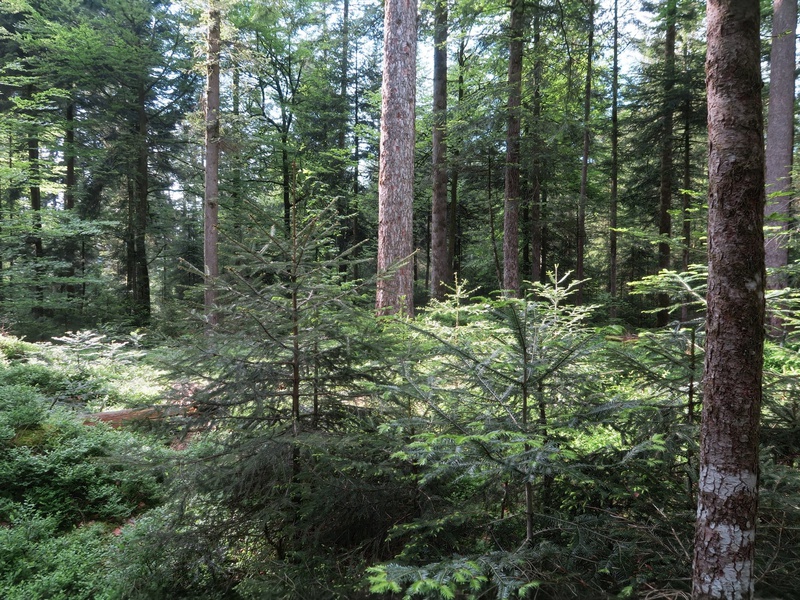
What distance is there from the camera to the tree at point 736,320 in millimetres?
1729

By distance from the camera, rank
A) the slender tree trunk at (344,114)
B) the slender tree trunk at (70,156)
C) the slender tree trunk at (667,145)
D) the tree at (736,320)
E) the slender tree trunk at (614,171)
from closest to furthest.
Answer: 1. the tree at (736,320)
2. the slender tree trunk at (667,145)
3. the slender tree trunk at (614,171)
4. the slender tree trunk at (70,156)
5. the slender tree trunk at (344,114)

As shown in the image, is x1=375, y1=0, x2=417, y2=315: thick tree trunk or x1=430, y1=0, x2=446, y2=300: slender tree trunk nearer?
x1=375, y1=0, x2=417, y2=315: thick tree trunk

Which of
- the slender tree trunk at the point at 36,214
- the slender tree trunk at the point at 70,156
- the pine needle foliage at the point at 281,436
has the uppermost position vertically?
the slender tree trunk at the point at 70,156

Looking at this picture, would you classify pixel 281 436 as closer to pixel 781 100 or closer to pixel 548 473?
pixel 548 473

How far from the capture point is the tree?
173 cm

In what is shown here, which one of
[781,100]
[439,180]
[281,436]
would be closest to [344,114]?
[439,180]

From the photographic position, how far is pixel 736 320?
175 cm

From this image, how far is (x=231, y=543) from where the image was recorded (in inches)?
126

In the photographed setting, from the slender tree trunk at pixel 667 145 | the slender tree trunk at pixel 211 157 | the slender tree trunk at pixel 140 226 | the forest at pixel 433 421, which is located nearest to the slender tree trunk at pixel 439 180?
the forest at pixel 433 421

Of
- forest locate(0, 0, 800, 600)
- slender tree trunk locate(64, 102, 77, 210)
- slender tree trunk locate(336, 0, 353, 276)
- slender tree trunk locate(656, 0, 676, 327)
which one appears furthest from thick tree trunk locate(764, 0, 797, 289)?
slender tree trunk locate(64, 102, 77, 210)

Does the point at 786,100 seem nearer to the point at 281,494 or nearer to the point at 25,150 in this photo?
the point at 281,494

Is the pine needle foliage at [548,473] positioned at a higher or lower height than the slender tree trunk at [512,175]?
lower

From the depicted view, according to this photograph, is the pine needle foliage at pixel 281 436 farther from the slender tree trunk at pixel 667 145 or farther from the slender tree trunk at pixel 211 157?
the slender tree trunk at pixel 667 145

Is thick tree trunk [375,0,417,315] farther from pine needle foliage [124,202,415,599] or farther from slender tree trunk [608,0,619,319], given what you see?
slender tree trunk [608,0,619,319]
